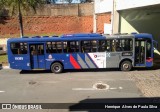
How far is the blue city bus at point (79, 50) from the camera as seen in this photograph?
17422 millimetres

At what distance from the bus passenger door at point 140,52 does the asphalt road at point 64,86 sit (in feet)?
3.28

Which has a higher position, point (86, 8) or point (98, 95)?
point (86, 8)

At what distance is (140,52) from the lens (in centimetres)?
1769

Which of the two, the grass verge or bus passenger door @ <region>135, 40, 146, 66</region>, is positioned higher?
bus passenger door @ <region>135, 40, 146, 66</region>

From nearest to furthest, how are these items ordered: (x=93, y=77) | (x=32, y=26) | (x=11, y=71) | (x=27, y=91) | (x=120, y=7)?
(x=27, y=91)
(x=93, y=77)
(x=11, y=71)
(x=120, y=7)
(x=32, y=26)

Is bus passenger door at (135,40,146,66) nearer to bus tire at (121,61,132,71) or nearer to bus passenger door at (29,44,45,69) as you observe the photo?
bus tire at (121,61,132,71)

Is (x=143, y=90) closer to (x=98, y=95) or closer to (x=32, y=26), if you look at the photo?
(x=98, y=95)

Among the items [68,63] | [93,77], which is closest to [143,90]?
[93,77]

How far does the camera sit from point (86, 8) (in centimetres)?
5228

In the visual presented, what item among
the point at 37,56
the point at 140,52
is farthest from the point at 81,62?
the point at 140,52

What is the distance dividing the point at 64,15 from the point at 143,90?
39572 millimetres

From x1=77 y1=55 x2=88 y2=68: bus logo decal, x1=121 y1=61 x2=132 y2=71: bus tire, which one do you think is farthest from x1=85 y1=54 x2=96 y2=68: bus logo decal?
x1=121 y1=61 x2=132 y2=71: bus tire

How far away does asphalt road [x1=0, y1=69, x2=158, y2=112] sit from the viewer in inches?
477

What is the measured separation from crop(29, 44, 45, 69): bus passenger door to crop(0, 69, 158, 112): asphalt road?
0.64 meters
